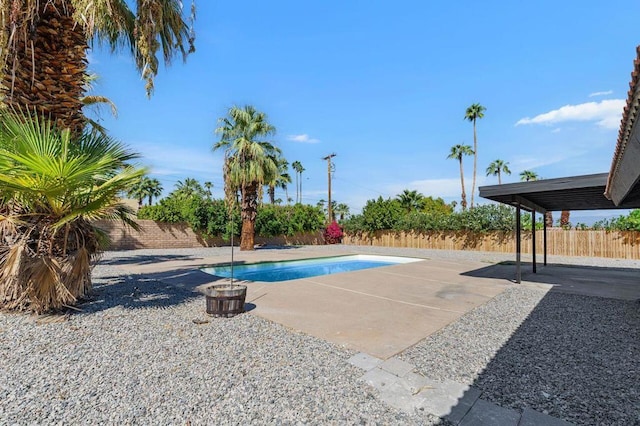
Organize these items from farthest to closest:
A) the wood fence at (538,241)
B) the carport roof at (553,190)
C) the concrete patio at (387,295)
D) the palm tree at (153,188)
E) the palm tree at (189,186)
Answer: the palm tree at (189,186), the palm tree at (153,188), the wood fence at (538,241), the carport roof at (553,190), the concrete patio at (387,295)

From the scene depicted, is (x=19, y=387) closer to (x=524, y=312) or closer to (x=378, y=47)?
(x=524, y=312)

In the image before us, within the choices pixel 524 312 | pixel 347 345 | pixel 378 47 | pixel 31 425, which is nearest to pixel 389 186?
pixel 378 47

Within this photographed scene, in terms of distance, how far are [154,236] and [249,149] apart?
754 centimetres

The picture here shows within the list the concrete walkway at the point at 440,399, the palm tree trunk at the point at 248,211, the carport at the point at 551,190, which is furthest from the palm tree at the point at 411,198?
the concrete walkway at the point at 440,399

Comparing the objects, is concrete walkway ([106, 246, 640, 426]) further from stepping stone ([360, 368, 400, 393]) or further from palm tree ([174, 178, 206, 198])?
palm tree ([174, 178, 206, 198])

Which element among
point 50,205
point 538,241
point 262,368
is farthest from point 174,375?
point 538,241

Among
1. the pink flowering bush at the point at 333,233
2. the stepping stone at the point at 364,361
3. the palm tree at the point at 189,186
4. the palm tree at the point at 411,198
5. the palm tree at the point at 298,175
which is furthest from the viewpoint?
the palm tree at the point at 298,175

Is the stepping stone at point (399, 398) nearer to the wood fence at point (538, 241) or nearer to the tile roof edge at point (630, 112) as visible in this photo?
the tile roof edge at point (630, 112)

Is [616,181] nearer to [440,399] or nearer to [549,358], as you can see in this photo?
[549,358]

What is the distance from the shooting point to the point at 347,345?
11.4ft

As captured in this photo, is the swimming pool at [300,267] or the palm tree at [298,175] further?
the palm tree at [298,175]

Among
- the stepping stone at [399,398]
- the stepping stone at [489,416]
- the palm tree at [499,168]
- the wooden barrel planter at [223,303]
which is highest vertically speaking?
the palm tree at [499,168]

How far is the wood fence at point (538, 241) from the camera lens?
45.5 ft

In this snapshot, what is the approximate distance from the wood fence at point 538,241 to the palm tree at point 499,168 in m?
21.5
